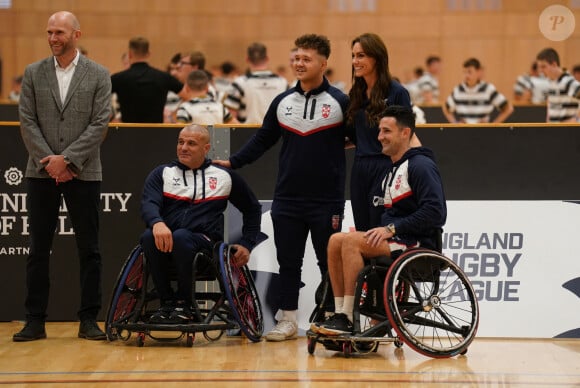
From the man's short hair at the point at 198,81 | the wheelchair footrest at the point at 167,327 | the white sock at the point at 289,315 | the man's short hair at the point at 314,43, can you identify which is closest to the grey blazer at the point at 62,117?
Answer: the wheelchair footrest at the point at 167,327

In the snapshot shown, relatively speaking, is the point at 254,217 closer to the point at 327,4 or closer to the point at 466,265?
the point at 466,265

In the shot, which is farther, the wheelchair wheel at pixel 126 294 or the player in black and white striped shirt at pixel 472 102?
the player in black and white striped shirt at pixel 472 102

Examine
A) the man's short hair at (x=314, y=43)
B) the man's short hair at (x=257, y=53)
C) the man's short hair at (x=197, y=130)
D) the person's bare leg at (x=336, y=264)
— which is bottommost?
the person's bare leg at (x=336, y=264)

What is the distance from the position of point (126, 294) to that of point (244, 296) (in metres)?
0.64

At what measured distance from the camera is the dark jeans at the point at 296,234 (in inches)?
215

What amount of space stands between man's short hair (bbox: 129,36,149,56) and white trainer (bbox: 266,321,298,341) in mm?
3252

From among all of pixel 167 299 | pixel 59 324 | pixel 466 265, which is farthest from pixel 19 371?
pixel 466 265

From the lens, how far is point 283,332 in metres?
5.55

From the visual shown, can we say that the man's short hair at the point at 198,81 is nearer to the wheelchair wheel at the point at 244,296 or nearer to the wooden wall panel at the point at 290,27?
the wheelchair wheel at the point at 244,296

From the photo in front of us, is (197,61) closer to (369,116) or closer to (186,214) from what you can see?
(186,214)

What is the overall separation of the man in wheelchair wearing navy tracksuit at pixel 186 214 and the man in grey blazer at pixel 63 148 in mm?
352

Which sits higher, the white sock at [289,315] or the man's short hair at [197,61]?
the man's short hair at [197,61]

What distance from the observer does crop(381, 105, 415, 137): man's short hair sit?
504cm

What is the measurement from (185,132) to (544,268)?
7.15 ft
